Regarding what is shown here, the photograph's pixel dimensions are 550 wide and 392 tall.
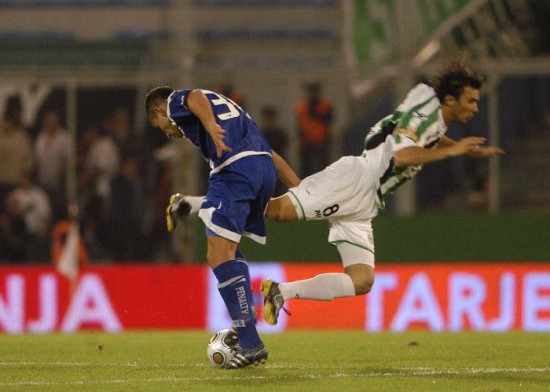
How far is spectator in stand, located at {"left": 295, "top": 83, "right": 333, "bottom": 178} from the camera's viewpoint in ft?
53.6

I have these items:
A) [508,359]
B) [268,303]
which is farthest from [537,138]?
[268,303]

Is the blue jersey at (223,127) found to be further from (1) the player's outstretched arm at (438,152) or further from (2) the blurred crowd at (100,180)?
(2) the blurred crowd at (100,180)

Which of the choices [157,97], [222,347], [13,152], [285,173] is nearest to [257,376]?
[222,347]

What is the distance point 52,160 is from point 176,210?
872 centimetres

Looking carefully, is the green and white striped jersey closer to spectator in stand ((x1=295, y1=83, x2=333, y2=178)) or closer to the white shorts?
the white shorts

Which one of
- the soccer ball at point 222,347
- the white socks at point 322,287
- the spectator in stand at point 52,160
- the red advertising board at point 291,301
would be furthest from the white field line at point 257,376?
the spectator in stand at point 52,160

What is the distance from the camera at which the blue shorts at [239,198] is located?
7.46 meters

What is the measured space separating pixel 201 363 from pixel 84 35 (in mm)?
13149

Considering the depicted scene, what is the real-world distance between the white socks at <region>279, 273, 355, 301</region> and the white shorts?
0.27 metres

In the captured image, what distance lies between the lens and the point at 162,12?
20.8 m

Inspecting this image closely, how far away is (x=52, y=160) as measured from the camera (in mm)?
16375

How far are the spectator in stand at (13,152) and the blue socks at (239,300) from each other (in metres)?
9.25

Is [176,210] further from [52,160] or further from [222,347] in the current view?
[52,160]

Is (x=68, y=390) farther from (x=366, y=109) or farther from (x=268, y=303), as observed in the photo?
(x=366, y=109)
